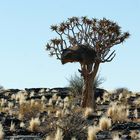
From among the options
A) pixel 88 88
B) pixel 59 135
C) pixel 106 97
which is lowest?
pixel 59 135

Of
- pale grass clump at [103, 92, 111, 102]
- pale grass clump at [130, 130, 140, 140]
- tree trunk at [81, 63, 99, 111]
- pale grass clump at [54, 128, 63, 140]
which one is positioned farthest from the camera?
pale grass clump at [103, 92, 111, 102]

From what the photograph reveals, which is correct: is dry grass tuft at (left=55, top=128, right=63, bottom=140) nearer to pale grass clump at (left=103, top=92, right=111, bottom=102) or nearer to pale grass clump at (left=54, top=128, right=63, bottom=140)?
pale grass clump at (left=54, top=128, right=63, bottom=140)

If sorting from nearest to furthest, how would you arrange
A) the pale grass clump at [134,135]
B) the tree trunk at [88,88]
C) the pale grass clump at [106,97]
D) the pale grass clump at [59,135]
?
1. the pale grass clump at [59,135]
2. the pale grass clump at [134,135]
3. the tree trunk at [88,88]
4. the pale grass clump at [106,97]

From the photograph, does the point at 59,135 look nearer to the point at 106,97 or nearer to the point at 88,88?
the point at 88,88

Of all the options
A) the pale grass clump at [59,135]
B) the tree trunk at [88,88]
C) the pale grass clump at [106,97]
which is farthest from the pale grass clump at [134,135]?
the pale grass clump at [106,97]

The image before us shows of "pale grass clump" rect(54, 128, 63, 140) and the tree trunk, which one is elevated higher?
the tree trunk

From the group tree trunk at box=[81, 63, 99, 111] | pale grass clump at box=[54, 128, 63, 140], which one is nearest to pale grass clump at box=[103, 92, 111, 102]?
tree trunk at box=[81, 63, 99, 111]

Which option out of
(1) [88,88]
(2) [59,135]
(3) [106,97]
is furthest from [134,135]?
(3) [106,97]

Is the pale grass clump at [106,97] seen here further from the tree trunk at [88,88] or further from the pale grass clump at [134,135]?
the pale grass clump at [134,135]

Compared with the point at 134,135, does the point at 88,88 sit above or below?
above

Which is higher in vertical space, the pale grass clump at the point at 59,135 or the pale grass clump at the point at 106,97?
the pale grass clump at the point at 106,97

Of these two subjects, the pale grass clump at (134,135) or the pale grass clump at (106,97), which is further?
the pale grass clump at (106,97)

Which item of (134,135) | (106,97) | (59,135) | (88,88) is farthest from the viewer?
(106,97)

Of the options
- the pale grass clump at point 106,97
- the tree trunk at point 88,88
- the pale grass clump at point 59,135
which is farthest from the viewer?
the pale grass clump at point 106,97
